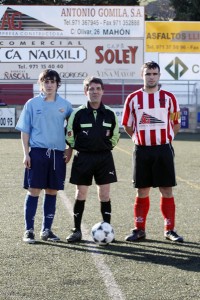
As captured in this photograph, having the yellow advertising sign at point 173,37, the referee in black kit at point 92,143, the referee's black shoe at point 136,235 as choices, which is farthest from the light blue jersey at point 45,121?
the yellow advertising sign at point 173,37

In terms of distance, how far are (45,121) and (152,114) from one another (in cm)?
108

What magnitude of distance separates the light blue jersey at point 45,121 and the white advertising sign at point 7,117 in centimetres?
1955

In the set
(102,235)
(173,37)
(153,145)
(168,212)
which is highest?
A: (173,37)

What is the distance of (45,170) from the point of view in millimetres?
7016

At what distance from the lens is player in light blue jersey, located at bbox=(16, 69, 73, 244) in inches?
275

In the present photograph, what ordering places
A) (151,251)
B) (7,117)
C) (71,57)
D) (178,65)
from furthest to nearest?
(178,65)
(71,57)
(7,117)
(151,251)

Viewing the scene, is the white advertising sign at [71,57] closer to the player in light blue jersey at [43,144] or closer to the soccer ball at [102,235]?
the player in light blue jersey at [43,144]

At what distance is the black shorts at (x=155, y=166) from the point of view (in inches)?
281

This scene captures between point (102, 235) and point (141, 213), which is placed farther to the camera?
point (141, 213)

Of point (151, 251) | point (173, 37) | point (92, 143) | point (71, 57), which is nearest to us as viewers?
point (151, 251)

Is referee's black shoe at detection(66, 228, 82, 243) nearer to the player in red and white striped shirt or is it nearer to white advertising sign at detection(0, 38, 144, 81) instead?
the player in red and white striped shirt

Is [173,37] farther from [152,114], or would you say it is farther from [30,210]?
[30,210]

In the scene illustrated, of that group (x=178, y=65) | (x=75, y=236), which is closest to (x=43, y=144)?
(x=75, y=236)

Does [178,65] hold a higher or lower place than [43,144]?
higher
